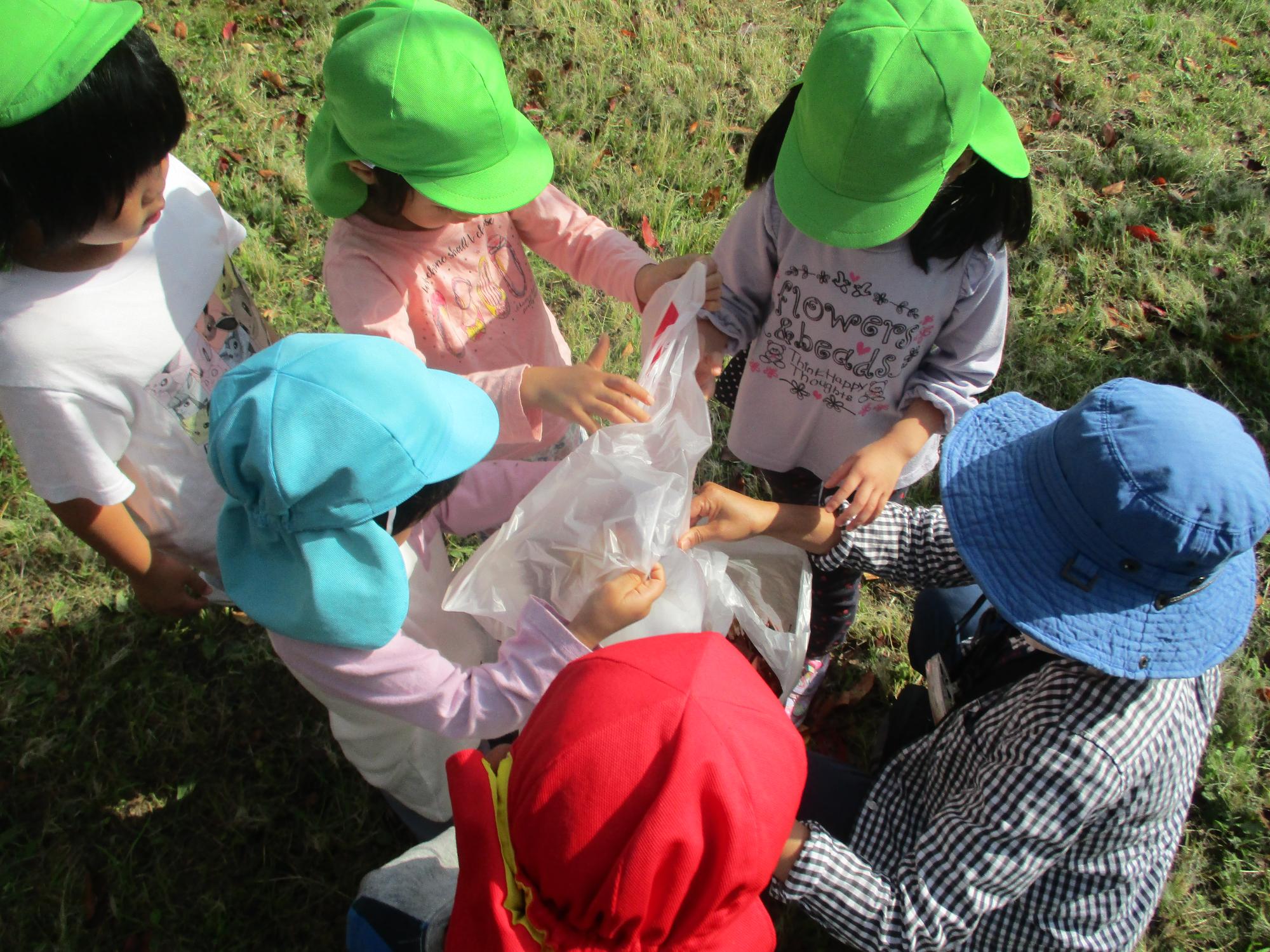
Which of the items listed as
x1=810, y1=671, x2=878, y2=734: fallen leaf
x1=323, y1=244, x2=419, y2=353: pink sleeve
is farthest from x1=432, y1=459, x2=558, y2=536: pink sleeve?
x1=810, y1=671, x2=878, y2=734: fallen leaf

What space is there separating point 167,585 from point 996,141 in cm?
187

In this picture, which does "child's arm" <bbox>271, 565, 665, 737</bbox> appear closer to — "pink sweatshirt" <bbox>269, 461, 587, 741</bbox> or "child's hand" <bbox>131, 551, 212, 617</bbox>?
"pink sweatshirt" <bbox>269, 461, 587, 741</bbox>

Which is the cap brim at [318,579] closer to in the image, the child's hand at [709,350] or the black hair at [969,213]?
the child's hand at [709,350]

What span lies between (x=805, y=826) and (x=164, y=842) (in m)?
1.63

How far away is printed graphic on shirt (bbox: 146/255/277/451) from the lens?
1.56 m

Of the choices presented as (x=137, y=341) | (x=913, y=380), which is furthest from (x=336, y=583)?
(x=913, y=380)

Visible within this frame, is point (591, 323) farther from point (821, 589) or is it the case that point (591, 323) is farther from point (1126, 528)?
point (1126, 528)

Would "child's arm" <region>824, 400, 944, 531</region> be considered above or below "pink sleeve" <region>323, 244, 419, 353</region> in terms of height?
below

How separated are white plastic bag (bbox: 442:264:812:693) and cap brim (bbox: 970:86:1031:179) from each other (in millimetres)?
530

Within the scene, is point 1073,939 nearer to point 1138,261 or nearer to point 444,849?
point 444,849

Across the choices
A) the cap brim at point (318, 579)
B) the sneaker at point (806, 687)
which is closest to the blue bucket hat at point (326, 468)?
the cap brim at point (318, 579)

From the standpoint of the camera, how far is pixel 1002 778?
132 centimetres

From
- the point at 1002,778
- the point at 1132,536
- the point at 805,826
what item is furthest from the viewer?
the point at 805,826

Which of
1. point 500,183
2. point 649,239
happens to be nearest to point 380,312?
point 500,183
